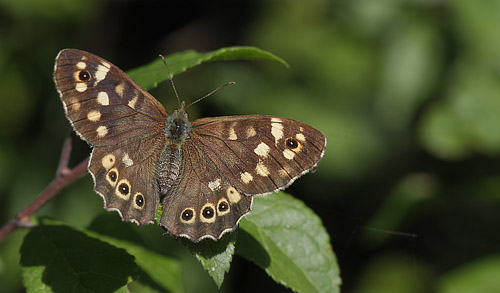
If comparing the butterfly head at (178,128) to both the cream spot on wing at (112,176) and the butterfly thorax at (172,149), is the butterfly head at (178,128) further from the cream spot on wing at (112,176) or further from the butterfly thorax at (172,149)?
the cream spot on wing at (112,176)

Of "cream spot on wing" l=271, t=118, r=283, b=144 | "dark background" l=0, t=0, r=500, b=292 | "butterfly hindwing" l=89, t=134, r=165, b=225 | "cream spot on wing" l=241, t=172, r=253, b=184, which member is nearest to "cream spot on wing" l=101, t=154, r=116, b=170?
"butterfly hindwing" l=89, t=134, r=165, b=225

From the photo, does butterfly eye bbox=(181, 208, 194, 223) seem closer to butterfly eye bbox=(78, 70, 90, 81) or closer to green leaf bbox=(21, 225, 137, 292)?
green leaf bbox=(21, 225, 137, 292)

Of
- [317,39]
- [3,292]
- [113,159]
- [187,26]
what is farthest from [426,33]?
[3,292]

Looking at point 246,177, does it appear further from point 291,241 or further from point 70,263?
point 70,263

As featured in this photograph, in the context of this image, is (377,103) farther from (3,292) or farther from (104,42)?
(3,292)

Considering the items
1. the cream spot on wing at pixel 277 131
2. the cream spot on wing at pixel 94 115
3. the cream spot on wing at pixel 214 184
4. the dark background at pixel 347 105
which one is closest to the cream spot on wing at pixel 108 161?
the cream spot on wing at pixel 94 115
